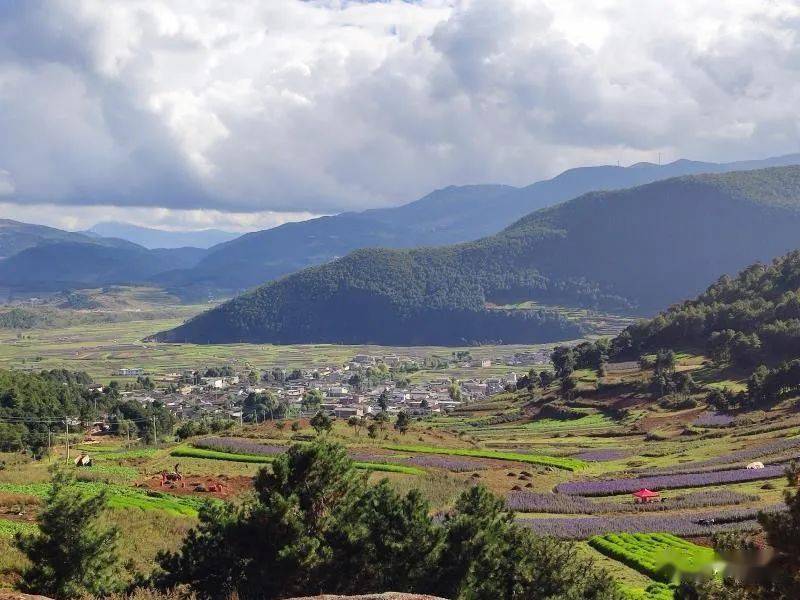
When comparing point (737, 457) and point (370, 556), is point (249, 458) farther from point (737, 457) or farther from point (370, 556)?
point (370, 556)

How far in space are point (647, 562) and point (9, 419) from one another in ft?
195

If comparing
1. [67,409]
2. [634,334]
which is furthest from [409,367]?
[67,409]

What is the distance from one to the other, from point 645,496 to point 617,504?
138cm

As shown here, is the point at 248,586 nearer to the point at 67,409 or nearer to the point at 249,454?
the point at 249,454

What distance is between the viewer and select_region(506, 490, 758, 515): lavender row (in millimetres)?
34844

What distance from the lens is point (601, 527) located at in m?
31.3

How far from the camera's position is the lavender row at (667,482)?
39219 mm

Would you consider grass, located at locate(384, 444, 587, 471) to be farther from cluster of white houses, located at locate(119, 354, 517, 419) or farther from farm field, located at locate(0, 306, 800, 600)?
cluster of white houses, located at locate(119, 354, 517, 419)

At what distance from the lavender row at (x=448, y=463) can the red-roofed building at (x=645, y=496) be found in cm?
1156

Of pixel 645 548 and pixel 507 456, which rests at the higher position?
pixel 645 548

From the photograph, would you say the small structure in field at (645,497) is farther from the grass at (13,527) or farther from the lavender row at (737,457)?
the grass at (13,527)

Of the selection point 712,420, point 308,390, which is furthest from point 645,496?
point 308,390

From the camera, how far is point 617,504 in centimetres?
3628

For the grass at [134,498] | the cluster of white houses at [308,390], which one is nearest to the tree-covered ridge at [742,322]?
the cluster of white houses at [308,390]
